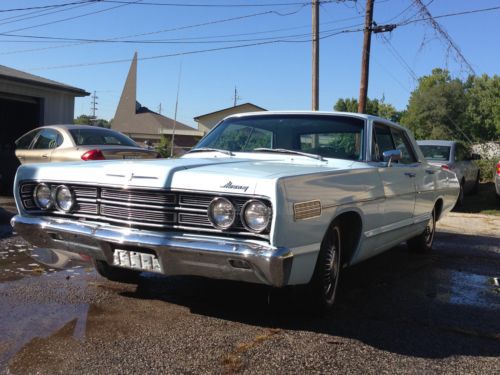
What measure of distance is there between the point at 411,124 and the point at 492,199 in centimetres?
4342

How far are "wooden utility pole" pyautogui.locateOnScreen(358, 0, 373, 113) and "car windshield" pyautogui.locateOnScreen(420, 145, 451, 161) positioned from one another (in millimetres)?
4761

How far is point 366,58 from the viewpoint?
17.1 meters

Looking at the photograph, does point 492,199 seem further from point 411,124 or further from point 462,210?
point 411,124

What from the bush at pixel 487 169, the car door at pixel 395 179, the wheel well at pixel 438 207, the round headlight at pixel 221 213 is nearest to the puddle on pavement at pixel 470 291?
the car door at pixel 395 179

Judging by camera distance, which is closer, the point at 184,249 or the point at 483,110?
the point at 184,249

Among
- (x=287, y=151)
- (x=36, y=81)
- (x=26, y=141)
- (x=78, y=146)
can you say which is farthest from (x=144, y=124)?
(x=287, y=151)

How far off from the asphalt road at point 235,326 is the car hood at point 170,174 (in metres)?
0.84

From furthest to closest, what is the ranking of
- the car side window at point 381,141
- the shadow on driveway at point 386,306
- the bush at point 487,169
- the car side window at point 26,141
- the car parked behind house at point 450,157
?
the bush at point 487,169, the car parked behind house at point 450,157, the car side window at point 26,141, the car side window at point 381,141, the shadow on driveway at point 386,306

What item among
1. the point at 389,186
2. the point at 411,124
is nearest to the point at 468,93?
the point at 411,124

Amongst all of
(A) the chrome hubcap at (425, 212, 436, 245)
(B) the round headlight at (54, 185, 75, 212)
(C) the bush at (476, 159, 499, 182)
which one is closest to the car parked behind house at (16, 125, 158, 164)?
(A) the chrome hubcap at (425, 212, 436, 245)

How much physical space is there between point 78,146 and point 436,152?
26.3ft

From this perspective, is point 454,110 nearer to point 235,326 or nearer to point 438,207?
point 438,207

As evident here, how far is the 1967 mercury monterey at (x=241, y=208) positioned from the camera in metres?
3.28

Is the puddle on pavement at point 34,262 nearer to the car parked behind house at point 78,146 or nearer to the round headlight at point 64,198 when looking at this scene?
the round headlight at point 64,198
